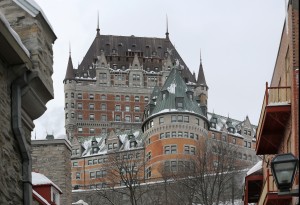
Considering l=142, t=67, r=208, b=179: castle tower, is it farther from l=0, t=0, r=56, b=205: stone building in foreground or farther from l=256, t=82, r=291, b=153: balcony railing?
l=0, t=0, r=56, b=205: stone building in foreground

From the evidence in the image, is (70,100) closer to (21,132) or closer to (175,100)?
(175,100)

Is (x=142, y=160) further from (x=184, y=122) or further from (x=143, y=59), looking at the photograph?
(x=143, y=59)

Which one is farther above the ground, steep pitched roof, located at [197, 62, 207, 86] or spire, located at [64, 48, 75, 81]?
spire, located at [64, 48, 75, 81]

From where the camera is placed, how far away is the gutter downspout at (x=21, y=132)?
13.5 meters

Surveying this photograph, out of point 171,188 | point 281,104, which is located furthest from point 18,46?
point 171,188

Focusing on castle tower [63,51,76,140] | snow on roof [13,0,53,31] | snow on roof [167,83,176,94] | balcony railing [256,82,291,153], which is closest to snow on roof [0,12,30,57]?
snow on roof [13,0,53,31]

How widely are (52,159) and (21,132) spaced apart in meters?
14.9

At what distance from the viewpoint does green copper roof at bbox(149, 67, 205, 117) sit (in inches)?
5522

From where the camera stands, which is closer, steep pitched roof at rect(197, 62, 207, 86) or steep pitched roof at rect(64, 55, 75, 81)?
steep pitched roof at rect(197, 62, 207, 86)

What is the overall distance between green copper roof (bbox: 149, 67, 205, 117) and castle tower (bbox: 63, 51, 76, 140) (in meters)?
33.9

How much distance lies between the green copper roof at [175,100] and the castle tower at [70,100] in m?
33.9

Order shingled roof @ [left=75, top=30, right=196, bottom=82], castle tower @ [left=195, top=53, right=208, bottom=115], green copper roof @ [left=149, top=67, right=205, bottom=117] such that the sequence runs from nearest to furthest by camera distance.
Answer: green copper roof @ [left=149, top=67, right=205, bottom=117]
castle tower @ [left=195, top=53, right=208, bottom=115]
shingled roof @ [left=75, top=30, right=196, bottom=82]

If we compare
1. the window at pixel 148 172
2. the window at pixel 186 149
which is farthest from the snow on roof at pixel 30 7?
the window at pixel 186 149

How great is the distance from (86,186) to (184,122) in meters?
17.5
